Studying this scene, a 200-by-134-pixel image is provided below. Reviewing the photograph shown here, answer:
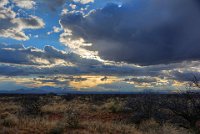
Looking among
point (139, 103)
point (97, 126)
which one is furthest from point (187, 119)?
point (139, 103)

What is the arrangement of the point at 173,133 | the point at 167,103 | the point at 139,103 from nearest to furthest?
1. the point at 173,133
2. the point at 167,103
3. the point at 139,103

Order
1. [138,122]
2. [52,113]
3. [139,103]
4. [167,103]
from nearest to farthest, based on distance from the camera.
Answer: [167,103], [138,122], [139,103], [52,113]

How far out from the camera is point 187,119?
64.3ft

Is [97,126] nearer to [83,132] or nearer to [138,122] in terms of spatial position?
[83,132]

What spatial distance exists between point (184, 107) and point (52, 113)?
17207 mm

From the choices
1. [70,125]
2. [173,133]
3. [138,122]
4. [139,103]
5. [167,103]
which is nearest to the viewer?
[173,133]

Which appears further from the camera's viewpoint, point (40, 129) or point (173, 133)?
point (40, 129)

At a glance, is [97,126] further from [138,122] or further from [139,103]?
[139,103]

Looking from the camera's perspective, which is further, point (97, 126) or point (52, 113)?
point (52, 113)

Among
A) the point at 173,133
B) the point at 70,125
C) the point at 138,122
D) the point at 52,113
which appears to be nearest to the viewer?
the point at 173,133

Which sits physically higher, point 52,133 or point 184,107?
point 184,107

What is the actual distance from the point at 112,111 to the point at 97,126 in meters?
14.4

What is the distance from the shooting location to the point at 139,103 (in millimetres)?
29531

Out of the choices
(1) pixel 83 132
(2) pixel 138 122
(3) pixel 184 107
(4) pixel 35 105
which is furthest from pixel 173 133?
(4) pixel 35 105
